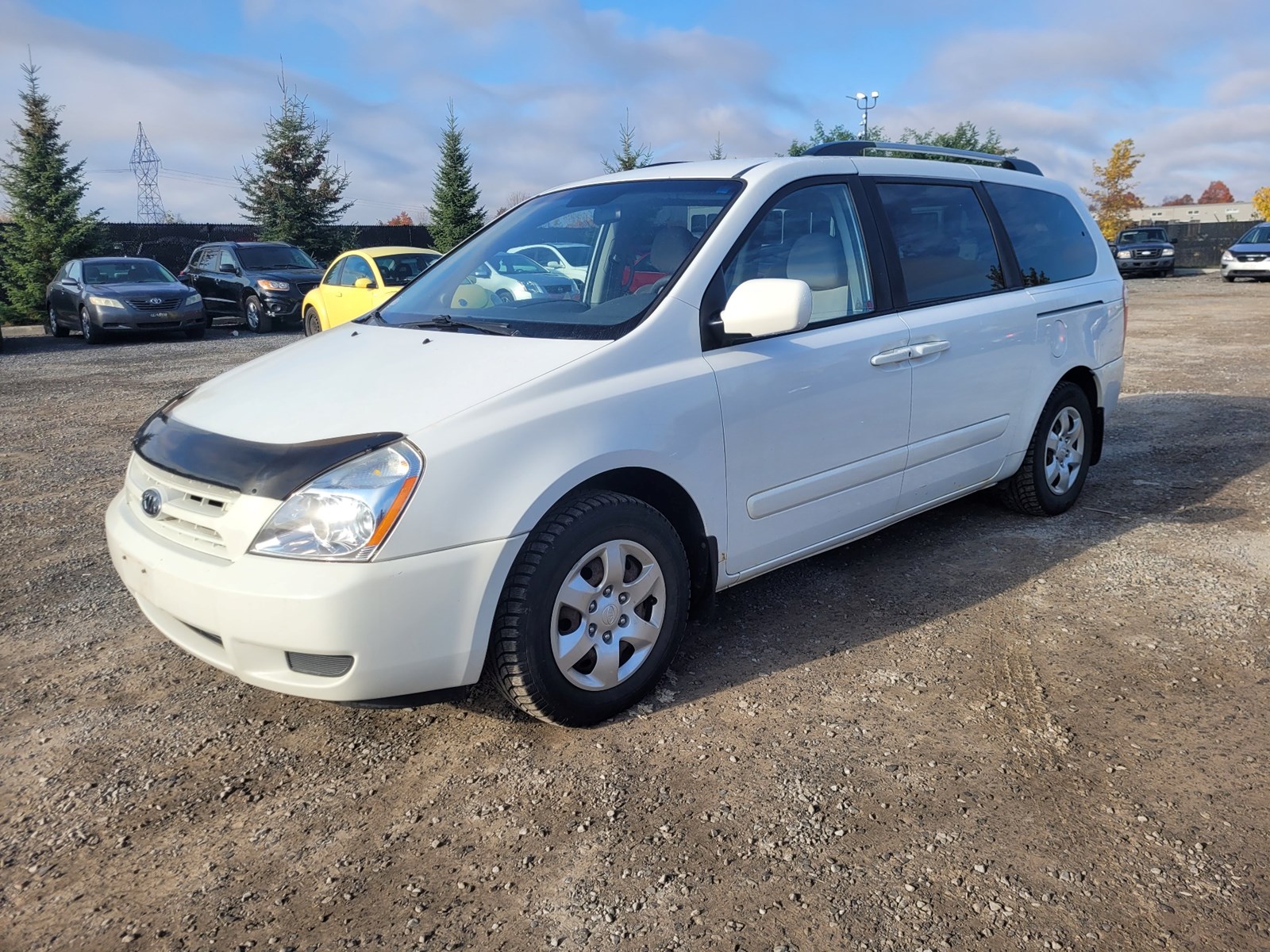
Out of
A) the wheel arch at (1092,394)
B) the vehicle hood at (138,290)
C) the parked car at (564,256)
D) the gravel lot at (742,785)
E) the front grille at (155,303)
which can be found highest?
the parked car at (564,256)

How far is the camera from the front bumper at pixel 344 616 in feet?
8.68

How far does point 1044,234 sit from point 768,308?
2638 millimetres

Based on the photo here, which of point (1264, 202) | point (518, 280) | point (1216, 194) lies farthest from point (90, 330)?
point (1216, 194)

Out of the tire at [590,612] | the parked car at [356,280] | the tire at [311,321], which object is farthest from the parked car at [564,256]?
the tire at [311,321]

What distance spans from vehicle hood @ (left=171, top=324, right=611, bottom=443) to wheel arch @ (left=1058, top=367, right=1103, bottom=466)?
3.22 metres

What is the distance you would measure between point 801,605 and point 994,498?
1875mm

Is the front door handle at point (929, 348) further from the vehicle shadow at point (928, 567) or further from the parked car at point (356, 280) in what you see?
the parked car at point (356, 280)

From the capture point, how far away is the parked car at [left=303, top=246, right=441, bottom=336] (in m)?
14.1

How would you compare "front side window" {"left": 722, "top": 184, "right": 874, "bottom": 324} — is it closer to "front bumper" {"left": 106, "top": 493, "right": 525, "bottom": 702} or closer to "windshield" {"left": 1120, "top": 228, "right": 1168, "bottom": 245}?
"front bumper" {"left": 106, "top": 493, "right": 525, "bottom": 702}

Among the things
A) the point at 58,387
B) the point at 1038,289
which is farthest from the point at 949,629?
the point at 58,387

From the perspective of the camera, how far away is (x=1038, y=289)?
16.0 ft

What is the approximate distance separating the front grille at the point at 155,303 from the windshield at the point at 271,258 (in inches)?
88.4

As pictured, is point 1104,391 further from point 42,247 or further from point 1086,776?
point 42,247

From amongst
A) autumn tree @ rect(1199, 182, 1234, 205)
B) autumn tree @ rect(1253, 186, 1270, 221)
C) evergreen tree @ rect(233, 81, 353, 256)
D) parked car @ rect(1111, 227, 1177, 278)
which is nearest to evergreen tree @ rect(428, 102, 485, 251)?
evergreen tree @ rect(233, 81, 353, 256)
